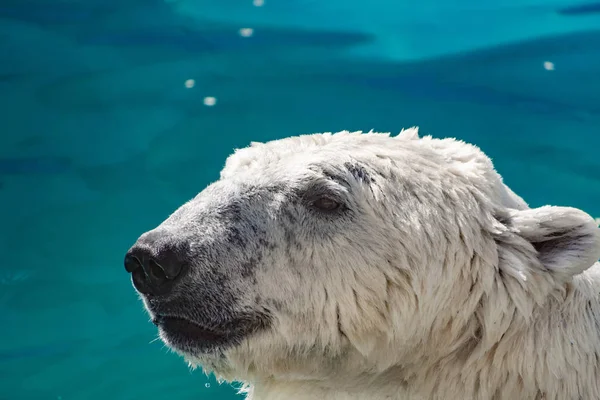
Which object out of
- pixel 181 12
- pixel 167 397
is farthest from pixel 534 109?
pixel 167 397

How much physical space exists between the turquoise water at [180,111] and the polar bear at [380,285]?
2770 millimetres

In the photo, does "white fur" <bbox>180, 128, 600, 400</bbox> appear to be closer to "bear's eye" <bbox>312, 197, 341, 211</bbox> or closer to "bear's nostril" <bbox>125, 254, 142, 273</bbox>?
"bear's eye" <bbox>312, 197, 341, 211</bbox>

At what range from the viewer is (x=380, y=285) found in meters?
3.15

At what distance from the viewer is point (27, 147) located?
7.93m

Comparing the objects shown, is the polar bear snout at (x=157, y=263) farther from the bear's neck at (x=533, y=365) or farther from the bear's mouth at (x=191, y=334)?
the bear's neck at (x=533, y=365)

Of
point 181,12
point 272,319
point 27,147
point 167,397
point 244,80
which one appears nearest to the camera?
point 272,319

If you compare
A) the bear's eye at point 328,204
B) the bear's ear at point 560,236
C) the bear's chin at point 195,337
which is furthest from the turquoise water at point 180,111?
the bear's ear at point 560,236

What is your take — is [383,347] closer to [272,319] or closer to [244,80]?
[272,319]

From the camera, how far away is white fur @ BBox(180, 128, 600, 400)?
3.14 metres

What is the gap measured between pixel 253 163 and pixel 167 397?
2.79 metres

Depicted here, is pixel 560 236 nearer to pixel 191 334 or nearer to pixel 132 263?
pixel 191 334

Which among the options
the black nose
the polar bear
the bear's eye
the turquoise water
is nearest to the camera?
the black nose

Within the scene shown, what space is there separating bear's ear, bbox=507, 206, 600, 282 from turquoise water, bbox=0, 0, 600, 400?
10.0ft

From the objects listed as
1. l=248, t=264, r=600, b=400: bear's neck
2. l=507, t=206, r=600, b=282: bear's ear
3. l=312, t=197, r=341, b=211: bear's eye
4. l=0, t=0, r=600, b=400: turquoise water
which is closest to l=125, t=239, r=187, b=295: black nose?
l=312, t=197, r=341, b=211: bear's eye
